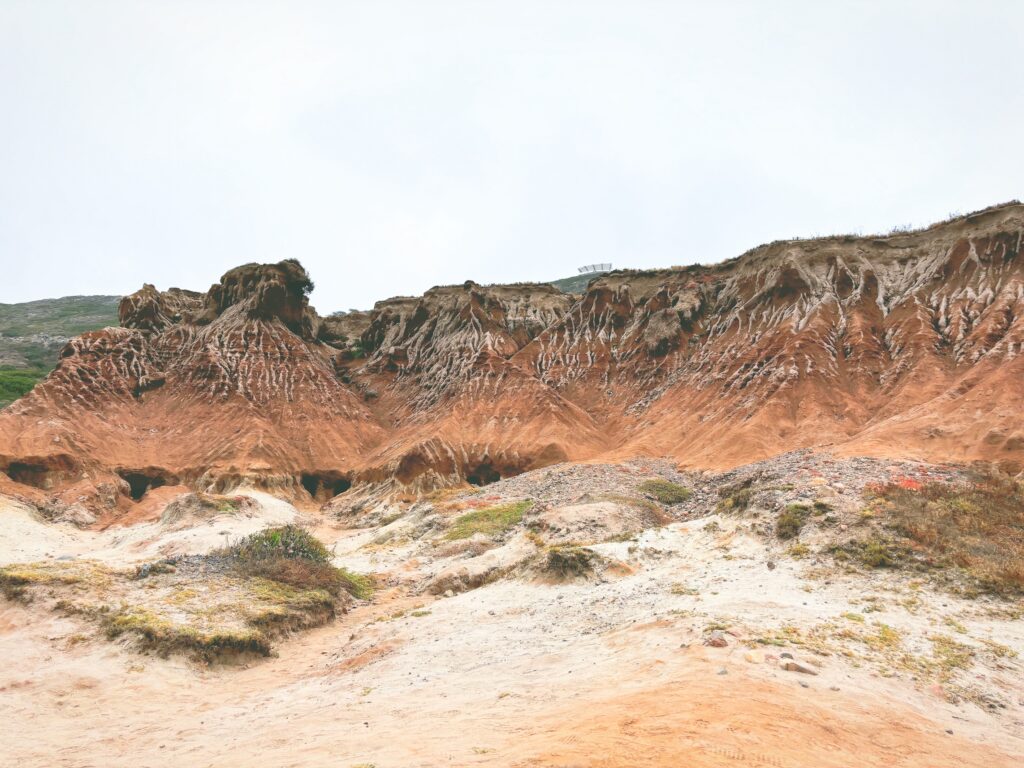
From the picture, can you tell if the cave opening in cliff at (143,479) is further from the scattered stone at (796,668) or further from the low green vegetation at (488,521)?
the scattered stone at (796,668)

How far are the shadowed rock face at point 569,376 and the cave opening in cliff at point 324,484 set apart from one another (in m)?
0.15

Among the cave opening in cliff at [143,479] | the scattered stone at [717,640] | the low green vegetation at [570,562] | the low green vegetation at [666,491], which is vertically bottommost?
the cave opening in cliff at [143,479]

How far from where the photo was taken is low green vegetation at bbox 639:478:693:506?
2344cm

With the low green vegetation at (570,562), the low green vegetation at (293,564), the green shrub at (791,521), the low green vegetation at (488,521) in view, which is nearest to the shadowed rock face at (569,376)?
the green shrub at (791,521)

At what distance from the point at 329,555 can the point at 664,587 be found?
467 inches

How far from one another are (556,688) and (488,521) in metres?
14.8

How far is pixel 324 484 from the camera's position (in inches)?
1663

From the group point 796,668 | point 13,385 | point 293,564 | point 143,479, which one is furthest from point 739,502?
point 13,385

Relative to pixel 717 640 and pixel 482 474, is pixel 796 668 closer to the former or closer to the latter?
pixel 717 640

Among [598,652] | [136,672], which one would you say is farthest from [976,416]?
[136,672]

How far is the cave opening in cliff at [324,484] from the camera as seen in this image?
41.8 m

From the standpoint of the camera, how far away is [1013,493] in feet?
47.9

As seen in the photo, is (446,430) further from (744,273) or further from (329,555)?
(744,273)

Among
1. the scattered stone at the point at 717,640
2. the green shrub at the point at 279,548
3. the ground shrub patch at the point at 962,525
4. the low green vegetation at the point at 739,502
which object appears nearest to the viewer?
the scattered stone at the point at 717,640
